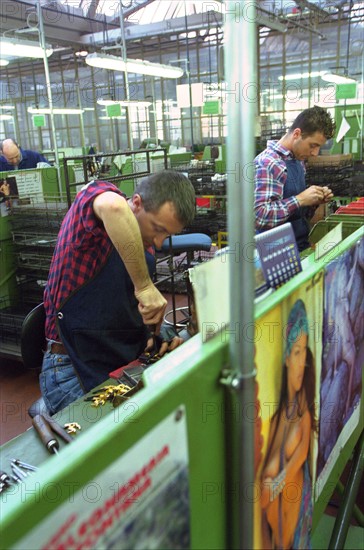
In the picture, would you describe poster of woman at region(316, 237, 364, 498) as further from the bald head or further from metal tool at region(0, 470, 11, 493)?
the bald head

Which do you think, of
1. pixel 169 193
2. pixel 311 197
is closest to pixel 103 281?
pixel 169 193

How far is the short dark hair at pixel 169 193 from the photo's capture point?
60.2 inches

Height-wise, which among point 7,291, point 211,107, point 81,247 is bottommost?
point 7,291

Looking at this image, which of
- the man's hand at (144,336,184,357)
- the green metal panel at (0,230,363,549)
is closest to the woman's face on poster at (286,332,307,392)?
the green metal panel at (0,230,363,549)

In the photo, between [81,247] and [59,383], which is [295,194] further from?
[59,383]

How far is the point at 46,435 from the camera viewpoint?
1167mm

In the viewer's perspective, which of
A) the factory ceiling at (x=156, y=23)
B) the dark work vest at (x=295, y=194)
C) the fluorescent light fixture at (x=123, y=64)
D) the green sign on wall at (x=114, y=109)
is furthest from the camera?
the factory ceiling at (x=156, y=23)

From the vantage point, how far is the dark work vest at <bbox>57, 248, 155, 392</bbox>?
5.27ft

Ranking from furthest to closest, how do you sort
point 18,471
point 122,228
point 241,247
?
point 122,228
point 18,471
point 241,247

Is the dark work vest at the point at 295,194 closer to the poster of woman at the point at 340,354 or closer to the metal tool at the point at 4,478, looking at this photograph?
the poster of woman at the point at 340,354

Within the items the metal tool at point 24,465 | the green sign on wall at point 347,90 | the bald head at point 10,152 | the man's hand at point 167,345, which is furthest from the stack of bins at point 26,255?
the green sign on wall at point 347,90

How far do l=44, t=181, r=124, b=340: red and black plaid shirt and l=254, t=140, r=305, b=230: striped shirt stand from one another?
2.67 ft

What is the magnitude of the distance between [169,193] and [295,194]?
1049 millimetres

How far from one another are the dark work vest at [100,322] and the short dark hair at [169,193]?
0.21m
